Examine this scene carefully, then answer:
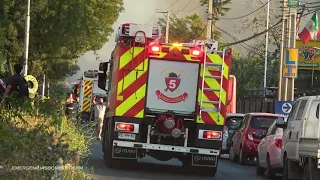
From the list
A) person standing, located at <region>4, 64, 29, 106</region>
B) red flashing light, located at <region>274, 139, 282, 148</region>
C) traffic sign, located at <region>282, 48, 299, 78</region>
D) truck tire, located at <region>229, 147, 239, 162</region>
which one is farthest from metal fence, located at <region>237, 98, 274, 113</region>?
person standing, located at <region>4, 64, 29, 106</region>

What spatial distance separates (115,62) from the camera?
1791 centimetres

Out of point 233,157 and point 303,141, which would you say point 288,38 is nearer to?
point 233,157

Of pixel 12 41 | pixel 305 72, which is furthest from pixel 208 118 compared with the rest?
pixel 305 72

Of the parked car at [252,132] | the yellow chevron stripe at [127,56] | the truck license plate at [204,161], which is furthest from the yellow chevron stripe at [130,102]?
the parked car at [252,132]

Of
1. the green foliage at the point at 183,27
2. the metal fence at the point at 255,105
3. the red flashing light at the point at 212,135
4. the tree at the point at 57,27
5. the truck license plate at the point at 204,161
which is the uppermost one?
the green foliage at the point at 183,27

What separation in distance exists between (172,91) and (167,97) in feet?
0.56

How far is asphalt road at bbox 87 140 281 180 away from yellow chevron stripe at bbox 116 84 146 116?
133 cm

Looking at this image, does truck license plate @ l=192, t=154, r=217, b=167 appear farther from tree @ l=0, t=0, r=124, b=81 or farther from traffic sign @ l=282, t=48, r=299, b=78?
tree @ l=0, t=0, r=124, b=81

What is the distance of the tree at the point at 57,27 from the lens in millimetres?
40781

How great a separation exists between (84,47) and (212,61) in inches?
1197

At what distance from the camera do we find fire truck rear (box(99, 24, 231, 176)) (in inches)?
669

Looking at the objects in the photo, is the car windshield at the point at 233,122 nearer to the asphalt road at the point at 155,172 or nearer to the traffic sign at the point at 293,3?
the asphalt road at the point at 155,172

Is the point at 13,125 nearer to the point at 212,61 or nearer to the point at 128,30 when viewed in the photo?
the point at 128,30

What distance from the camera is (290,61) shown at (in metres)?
32.3
